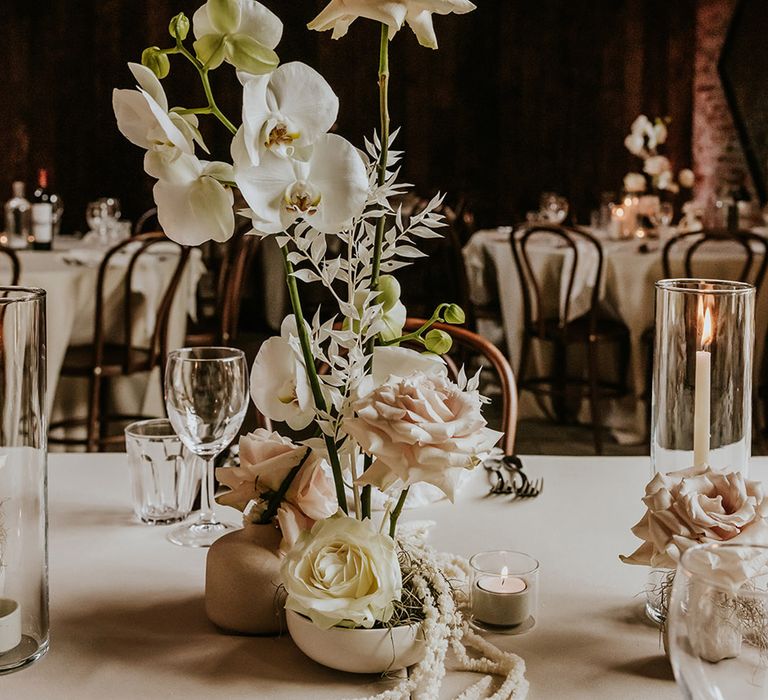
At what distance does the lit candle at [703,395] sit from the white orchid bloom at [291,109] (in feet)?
1.36

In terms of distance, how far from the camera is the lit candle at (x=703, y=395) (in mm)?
917

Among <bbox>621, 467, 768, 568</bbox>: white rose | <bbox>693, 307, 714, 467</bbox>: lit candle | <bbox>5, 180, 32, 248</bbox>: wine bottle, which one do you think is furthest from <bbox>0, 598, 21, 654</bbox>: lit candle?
<bbox>5, 180, 32, 248</bbox>: wine bottle

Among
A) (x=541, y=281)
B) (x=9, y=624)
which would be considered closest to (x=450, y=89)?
(x=541, y=281)

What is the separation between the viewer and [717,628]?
0.53 m

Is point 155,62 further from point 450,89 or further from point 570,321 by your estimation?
point 450,89

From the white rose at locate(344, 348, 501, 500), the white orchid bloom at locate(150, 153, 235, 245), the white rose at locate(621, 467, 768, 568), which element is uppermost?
the white orchid bloom at locate(150, 153, 235, 245)

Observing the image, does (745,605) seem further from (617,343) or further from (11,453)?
(617,343)

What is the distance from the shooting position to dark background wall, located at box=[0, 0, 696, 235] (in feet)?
22.4

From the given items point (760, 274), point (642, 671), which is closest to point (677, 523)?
point (642, 671)

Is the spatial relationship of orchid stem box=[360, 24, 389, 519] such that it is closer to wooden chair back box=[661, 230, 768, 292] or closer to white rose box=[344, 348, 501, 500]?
white rose box=[344, 348, 501, 500]

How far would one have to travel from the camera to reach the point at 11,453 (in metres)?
0.77

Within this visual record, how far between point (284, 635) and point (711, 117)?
22.5ft

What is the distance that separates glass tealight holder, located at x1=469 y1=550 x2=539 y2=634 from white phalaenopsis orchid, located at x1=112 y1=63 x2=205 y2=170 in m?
0.44

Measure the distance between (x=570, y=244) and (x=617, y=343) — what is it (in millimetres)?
706
